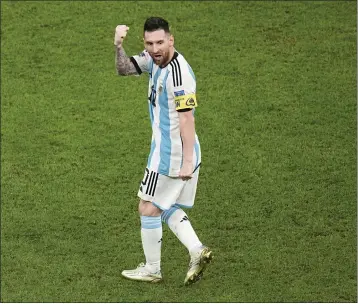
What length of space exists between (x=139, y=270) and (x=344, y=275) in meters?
1.42

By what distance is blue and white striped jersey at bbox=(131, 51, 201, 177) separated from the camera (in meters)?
6.94

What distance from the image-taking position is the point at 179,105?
694 cm

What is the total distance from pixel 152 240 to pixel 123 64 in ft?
3.97

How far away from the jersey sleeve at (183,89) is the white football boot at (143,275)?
49.6 inches

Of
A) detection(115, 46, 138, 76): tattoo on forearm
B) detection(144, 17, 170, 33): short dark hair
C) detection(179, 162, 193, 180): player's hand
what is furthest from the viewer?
detection(115, 46, 138, 76): tattoo on forearm

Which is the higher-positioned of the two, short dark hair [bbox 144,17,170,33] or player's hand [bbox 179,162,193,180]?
short dark hair [bbox 144,17,170,33]

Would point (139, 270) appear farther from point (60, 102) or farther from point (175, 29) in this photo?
point (175, 29)

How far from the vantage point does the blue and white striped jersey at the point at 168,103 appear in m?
6.94

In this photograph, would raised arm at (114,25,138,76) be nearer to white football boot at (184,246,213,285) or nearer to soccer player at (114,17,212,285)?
soccer player at (114,17,212,285)

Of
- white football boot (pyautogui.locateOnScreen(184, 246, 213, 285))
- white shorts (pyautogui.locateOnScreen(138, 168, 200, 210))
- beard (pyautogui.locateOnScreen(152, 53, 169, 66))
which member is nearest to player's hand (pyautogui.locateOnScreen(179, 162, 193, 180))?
white shorts (pyautogui.locateOnScreen(138, 168, 200, 210))

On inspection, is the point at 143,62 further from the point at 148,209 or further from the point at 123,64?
the point at 148,209

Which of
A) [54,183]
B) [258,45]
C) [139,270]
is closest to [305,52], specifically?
[258,45]

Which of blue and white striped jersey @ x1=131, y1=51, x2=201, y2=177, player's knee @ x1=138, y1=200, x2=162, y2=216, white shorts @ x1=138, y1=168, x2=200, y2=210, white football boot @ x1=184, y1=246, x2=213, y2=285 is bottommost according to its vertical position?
white football boot @ x1=184, y1=246, x2=213, y2=285

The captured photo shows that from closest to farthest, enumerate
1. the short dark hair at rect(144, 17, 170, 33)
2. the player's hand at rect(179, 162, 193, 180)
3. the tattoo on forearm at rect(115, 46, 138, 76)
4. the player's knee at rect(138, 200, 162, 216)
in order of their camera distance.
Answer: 1. the short dark hair at rect(144, 17, 170, 33)
2. the player's hand at rect(179, 162, 193, 180)
3. the tattoo on forearm at rect(115, 46, 138, 76)
4. the player's knee at rect(138, 200, 162, 216)
